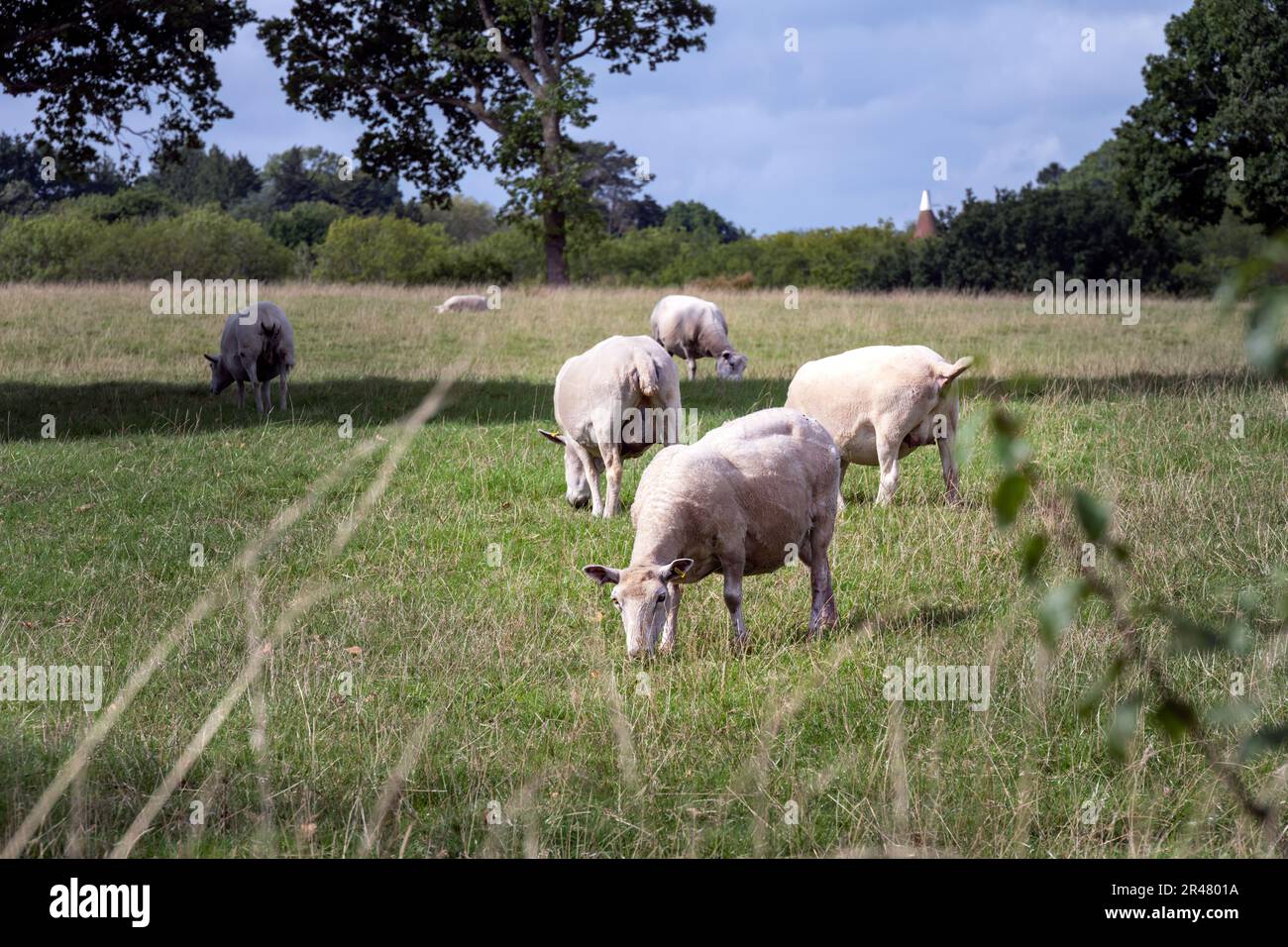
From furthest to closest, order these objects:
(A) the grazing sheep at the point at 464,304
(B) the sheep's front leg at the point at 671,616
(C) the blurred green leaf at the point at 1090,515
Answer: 1. (A) the grazing sheep at the point at 464,304
2. (B) the sheep's front leg at the point at 671,616
3. (C) the blurred green leaf at the point at 1090,515

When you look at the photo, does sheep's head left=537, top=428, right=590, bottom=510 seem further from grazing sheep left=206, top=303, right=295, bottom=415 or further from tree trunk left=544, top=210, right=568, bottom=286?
tree trunk left=544, top=210, right=568, bottom=286

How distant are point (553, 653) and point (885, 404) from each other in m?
4.64

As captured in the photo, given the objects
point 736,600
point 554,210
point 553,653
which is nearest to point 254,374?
point 553,653

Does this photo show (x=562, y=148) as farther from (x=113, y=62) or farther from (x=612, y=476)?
(x=612, y=476)

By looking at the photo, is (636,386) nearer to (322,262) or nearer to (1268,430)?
(1268,430)

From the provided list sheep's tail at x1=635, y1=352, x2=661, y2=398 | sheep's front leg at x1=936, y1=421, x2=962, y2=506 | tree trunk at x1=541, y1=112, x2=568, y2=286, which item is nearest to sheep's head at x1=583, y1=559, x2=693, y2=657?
sheep's tail at x1=635, y1=352, x2=661, y2=398

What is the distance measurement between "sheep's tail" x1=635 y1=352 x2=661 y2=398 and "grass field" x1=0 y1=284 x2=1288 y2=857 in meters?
→ 1.22

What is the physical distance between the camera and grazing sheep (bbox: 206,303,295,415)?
59.1ft

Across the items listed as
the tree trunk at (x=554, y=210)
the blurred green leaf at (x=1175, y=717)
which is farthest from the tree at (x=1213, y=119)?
the blurred green leaf at (x=1175, y=717)

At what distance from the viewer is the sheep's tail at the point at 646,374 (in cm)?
1110

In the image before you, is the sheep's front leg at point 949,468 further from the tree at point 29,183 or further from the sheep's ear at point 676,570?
the tree at point 29,183

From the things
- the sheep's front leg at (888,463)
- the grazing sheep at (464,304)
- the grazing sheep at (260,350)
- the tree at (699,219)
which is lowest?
the sheep's front leg at (888,463)

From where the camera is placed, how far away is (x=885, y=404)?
10.9 metres

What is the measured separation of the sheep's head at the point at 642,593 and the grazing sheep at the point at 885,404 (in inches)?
173
